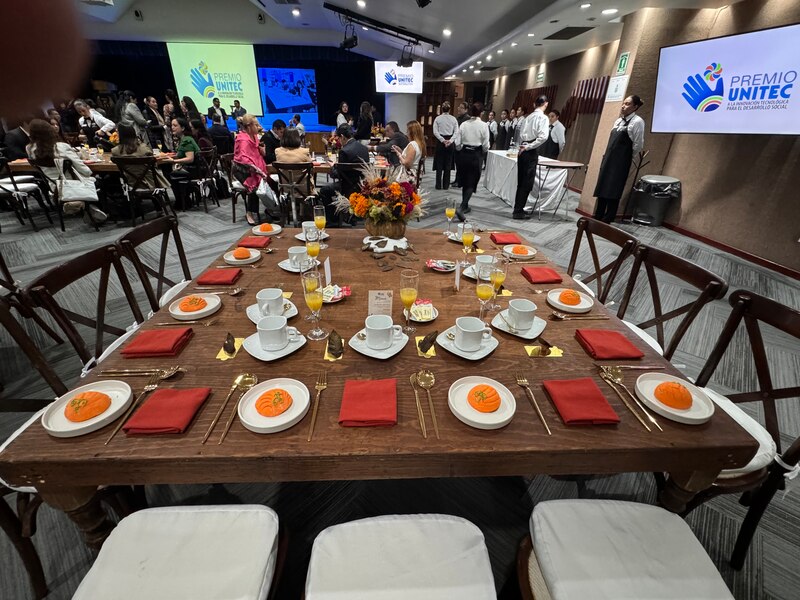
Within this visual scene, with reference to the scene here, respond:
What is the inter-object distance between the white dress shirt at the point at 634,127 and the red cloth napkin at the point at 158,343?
5301mm

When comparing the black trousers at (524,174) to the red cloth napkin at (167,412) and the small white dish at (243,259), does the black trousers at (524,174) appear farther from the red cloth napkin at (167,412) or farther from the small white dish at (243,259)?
the red cloth napkin at (167,412)

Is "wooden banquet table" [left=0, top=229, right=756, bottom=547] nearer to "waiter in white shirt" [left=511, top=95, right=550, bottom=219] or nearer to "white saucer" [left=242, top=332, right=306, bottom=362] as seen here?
"white saucer" [left=242, top=332, right=306, bottom=362]

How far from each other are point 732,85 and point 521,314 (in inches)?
169

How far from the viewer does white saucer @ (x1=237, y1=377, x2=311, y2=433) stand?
910mm

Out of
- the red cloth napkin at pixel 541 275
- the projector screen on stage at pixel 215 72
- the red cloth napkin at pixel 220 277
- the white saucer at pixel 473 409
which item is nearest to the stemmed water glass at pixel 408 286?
the white saucer at pixel 473 409

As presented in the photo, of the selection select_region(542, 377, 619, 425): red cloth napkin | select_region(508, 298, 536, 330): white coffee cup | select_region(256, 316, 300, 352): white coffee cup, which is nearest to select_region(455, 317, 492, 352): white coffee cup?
select_region(508, 298, 536, 330): white coffee cup

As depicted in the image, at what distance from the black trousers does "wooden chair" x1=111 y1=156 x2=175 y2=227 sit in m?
4.65

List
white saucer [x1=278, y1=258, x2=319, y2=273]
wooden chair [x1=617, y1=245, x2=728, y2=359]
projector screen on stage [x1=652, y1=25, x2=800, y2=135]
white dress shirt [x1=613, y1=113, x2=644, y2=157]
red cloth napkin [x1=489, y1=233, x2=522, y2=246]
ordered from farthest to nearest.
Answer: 1. white dress shirt [x1=613, y1=113, x2=644, y2=157]
2. projector screen on stage [x1=652, y1=25, x2=800, y2=135]
3. red cloth napkin [x1=489, y1=233, x2=522, y2=246]
4. white saucer [x1=278, y1=258, x2=319, y2=273]
5. wooden chair [x1=617, y1=245, x2=728, y2=359]

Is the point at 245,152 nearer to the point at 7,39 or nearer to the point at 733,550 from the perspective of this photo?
the point at 7,39

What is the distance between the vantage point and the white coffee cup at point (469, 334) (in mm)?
1175

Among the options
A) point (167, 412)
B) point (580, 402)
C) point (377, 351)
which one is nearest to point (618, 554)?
point (580, 402)

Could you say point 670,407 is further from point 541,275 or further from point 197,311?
point 197,311

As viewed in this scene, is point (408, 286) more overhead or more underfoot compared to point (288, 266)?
more overhead

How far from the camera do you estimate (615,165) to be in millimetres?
4816
